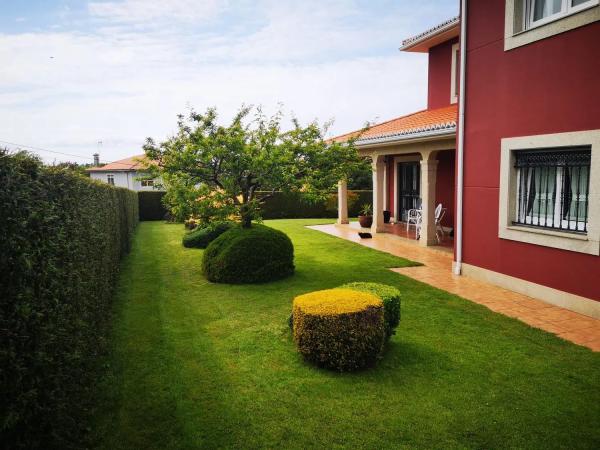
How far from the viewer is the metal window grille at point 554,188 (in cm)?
732

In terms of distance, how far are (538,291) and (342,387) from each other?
5008 millimetres

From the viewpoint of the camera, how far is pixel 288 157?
989 centimetres

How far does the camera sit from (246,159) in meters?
9.68

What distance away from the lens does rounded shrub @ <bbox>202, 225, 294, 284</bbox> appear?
9.65 meters

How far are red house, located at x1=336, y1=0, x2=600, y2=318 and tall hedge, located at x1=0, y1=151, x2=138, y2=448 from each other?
7195 mm

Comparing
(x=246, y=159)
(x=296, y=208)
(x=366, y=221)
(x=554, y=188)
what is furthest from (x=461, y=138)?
(x=296, y=208)

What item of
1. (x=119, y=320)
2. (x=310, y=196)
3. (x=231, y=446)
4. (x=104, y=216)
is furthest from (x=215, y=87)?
(x=231, y=446)

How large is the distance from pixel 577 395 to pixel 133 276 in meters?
9.34

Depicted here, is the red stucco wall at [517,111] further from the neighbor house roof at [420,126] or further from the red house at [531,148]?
the neighbor house roof at [420,126]

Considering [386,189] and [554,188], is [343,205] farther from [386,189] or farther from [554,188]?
[554,188]

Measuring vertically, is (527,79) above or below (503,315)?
above

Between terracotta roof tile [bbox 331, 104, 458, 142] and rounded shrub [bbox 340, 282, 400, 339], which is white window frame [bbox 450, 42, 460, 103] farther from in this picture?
rounded shrub [bbox 340, 282, 400, 339]

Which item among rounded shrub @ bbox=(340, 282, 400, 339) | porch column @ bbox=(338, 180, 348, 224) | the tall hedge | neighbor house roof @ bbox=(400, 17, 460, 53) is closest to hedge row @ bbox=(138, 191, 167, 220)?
porch column @ bbox=(338, 180, 348, 224)

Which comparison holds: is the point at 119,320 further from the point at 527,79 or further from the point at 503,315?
the point at 527,79
